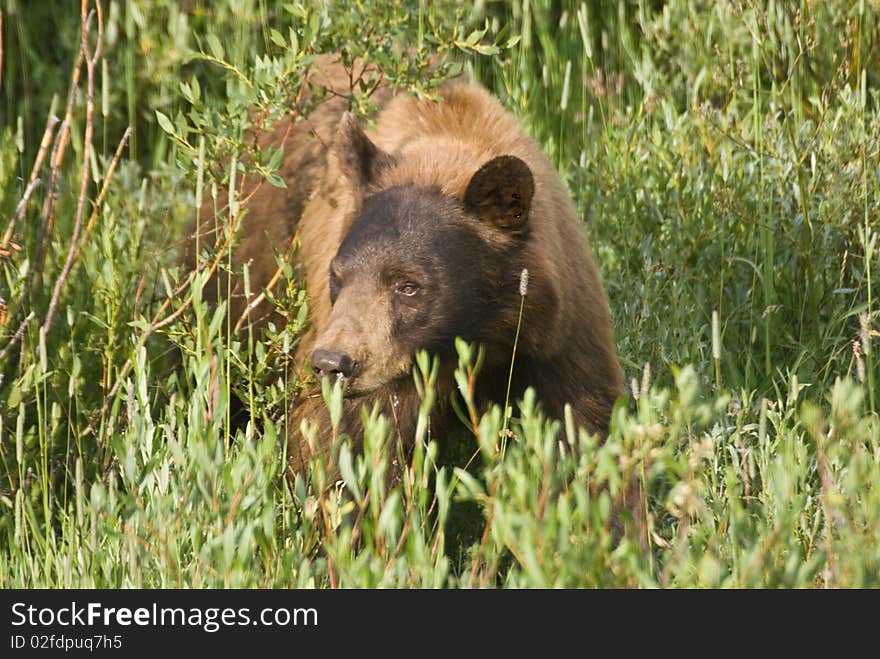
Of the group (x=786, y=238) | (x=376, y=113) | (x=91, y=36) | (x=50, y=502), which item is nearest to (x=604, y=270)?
(x=786, y=238)

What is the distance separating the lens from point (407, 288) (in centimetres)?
420

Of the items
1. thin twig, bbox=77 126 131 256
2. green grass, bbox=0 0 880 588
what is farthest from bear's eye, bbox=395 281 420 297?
thin twig, bbox=77 126 131 256

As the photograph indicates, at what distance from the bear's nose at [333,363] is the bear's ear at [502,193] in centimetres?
79

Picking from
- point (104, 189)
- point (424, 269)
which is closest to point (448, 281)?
point (424, 269)

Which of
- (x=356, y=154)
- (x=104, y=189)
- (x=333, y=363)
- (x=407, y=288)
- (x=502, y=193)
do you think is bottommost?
(x=333, y=363)

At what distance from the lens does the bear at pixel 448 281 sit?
13.6ft

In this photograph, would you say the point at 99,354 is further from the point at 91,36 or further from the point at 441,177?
the point at 91,36

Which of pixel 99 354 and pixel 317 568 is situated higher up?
pixel 99 354

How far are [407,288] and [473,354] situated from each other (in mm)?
341

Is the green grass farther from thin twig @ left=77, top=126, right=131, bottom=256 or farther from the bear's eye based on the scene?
the bear's eye

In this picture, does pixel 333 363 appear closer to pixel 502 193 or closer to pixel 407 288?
pixel 407 288

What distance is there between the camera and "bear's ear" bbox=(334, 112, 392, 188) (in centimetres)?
449
